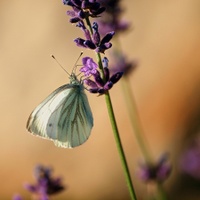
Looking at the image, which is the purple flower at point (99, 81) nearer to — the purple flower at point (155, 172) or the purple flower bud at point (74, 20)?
the purple flower bud at point (74, 20)

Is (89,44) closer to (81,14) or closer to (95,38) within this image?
(95,38)

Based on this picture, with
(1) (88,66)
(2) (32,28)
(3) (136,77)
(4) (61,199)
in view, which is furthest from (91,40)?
Answer: (2) (32,28)

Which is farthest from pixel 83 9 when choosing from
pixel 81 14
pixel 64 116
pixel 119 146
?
pixel 64 116

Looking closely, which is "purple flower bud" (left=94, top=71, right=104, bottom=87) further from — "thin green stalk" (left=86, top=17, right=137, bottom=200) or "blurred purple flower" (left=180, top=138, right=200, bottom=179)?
"blurred purple flower" (left=180, top=138, right=200, bottom=179)

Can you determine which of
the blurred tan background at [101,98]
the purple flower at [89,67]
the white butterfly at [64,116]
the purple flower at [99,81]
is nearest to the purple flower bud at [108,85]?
the purple flower at [99,81]

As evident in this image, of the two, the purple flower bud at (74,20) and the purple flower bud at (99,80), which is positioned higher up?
the purple flower bud at (74,20)
